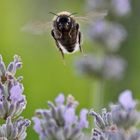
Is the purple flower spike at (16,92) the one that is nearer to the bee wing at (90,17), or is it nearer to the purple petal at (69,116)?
the purple petal at (69,116)

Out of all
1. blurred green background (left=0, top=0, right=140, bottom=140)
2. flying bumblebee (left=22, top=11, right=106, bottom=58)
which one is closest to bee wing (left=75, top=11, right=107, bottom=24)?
flying bumblebee (left=22, top=11, right=106, bottom=58)

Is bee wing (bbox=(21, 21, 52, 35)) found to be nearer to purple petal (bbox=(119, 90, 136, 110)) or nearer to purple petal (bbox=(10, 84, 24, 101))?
purple petal (bbox=(10, 84, 24, 101))

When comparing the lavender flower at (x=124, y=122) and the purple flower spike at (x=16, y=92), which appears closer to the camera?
the lavender flower at (x=124, y=122)

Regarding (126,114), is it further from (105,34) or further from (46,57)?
(46,57)

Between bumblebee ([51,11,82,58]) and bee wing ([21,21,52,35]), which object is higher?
bee wing ([21,21,52,35])

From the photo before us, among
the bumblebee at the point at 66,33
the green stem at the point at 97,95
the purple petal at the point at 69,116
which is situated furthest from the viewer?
the green stem at the point at 97,95

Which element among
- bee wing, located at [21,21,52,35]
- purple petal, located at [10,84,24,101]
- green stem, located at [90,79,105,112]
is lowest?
purple petal, located at [10,84,24,101]

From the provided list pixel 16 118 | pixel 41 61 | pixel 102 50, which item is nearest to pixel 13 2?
pixel 41 61

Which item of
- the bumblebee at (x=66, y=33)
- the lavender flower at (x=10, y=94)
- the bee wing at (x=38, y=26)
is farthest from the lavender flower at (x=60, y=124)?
the bee wing at (x=38, y=26)
